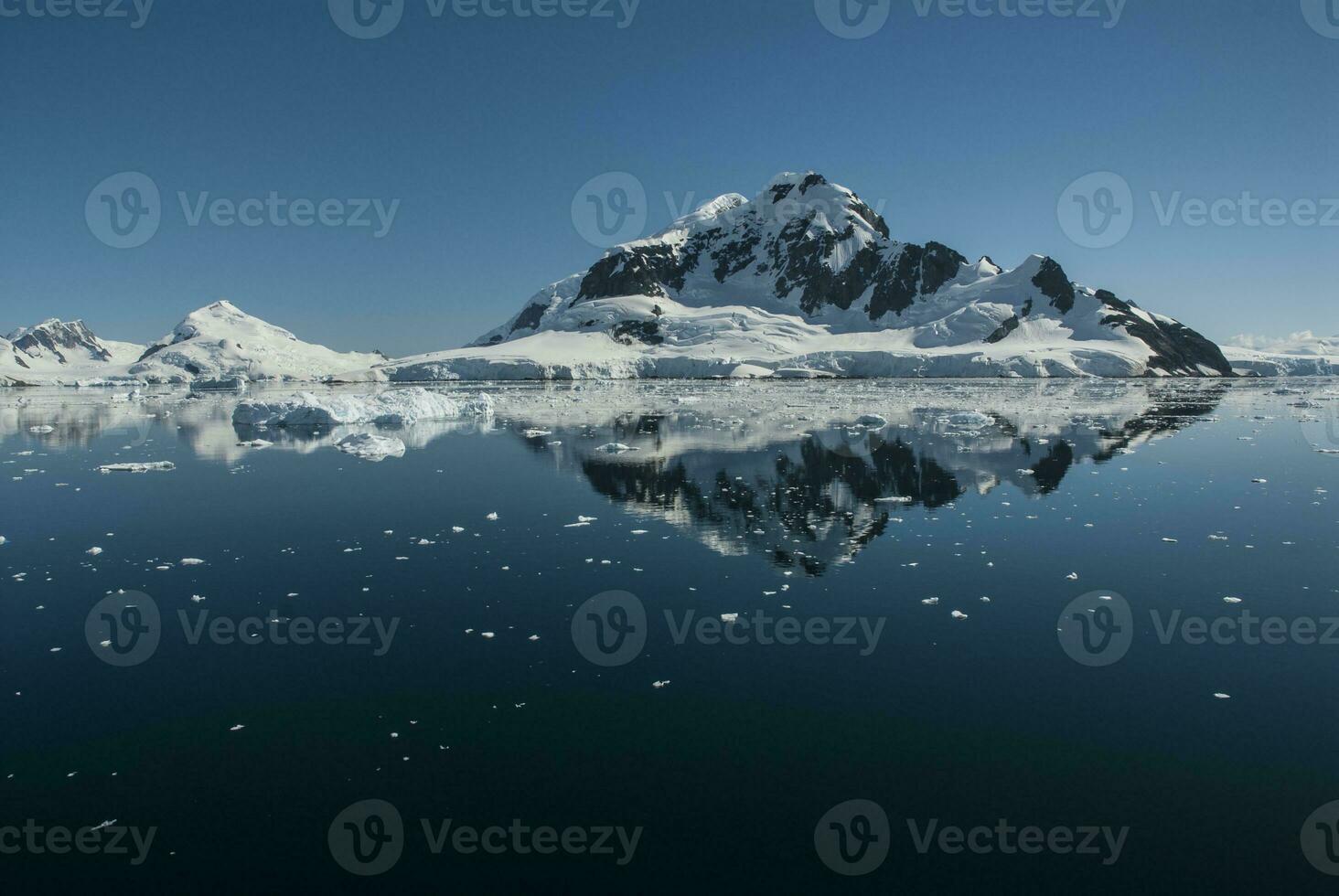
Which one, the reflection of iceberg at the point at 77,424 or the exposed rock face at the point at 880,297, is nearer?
the reflection of iceberg at the point at 77,424

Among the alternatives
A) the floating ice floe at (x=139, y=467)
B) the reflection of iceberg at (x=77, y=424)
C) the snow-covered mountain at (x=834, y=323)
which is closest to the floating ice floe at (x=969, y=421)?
the floating ice floe at (x=139, y=467)

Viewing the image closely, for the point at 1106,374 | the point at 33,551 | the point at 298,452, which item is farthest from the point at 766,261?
the point at 33,551

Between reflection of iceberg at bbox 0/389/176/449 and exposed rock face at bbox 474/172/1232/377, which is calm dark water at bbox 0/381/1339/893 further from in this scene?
exposed rock face at bbox 474/172/1232/377

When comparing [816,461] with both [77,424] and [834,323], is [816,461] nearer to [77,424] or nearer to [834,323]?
[77,424]

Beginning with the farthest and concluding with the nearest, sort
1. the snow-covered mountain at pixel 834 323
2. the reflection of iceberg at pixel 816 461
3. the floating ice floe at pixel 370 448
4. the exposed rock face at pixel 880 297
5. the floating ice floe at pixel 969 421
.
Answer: the exposed rock face at pixel 880 297
the snow-covered mountain at pixel 834 323
the floating ice floe at pixel 969 421
the floating ice floe at pixel 370 448
the reflection of iceberg at pixel 816 461

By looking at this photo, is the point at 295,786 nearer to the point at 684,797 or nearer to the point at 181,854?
the point at 181,854

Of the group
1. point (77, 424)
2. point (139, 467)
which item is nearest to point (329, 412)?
point (139, 467)

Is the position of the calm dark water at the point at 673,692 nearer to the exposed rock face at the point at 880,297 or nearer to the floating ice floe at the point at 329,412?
the floating ice floe at the point at 329,412
